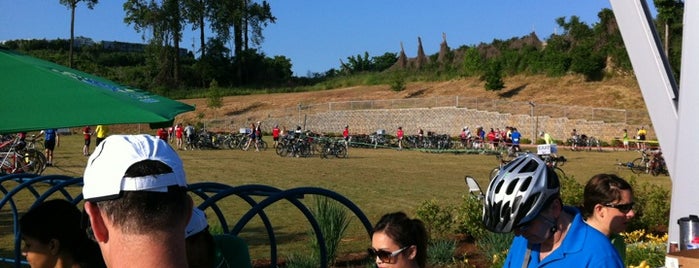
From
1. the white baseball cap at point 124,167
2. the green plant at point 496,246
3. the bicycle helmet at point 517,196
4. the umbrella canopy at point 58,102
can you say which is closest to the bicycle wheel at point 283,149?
the green plant at point 496,246

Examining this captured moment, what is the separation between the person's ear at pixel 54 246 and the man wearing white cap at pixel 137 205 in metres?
1.63

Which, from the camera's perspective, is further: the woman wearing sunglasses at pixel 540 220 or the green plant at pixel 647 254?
the green plant at pixel 647 254

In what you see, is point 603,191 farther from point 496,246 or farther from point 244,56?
point 244,56

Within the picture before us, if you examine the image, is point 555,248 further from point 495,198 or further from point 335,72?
point 335,72

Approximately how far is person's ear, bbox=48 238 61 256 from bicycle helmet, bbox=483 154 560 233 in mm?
1803

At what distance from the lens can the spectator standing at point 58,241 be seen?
3.20 m

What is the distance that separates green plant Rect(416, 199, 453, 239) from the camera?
966 cm

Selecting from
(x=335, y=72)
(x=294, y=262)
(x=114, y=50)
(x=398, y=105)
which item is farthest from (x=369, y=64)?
(x=294, y=262)

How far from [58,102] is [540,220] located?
3.24 m

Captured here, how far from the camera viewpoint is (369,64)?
11388 centimetres

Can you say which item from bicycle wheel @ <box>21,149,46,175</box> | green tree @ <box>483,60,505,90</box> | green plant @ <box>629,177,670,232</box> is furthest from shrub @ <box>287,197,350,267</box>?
green tree @ <box>483,60,505,90</box>

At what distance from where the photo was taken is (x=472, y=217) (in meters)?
9.43

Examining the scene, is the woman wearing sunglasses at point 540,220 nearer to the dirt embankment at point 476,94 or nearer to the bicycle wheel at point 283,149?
the bicycle wheel at point 283,149

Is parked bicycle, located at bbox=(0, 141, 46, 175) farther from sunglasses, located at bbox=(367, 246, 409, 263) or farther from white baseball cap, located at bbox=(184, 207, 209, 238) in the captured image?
sunglasses, located at bbox=(367, 246, 409, 263)
